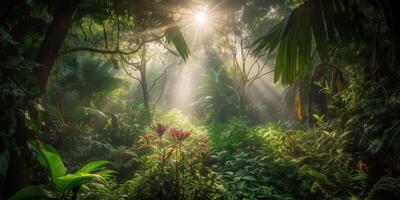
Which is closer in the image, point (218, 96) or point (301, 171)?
point (301, 171)

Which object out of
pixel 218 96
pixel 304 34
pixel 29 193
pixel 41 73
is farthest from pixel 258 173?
pixel 218 96

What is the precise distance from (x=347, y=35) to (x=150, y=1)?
8.33 feet

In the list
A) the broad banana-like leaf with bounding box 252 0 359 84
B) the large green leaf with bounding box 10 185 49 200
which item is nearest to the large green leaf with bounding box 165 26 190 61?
the broad banana-like leaf with bounding box 252 0 359 84

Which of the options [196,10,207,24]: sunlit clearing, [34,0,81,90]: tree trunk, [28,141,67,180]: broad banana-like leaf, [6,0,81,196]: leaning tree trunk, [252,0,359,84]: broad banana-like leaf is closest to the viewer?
[252,0,359,84]: broad banana-like leaf

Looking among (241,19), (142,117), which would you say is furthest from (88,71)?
(241,19)

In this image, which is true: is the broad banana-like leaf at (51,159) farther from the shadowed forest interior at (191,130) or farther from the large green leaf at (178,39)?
the large green leaf at (178,39)

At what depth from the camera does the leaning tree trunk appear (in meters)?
3.25

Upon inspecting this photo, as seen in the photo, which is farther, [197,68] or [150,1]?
[197,68]

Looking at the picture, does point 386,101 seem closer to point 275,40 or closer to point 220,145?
point 275,40

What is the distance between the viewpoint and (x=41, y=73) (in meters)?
3.45

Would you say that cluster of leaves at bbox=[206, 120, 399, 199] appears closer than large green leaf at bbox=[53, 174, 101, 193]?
No

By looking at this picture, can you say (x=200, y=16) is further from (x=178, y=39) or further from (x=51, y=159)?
(x=51, y=159)

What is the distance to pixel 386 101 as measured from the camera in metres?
4.55

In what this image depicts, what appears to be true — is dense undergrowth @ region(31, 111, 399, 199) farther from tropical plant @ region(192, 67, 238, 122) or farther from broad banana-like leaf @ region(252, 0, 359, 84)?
tropical plant @ region(192, 67, 238, 122)
